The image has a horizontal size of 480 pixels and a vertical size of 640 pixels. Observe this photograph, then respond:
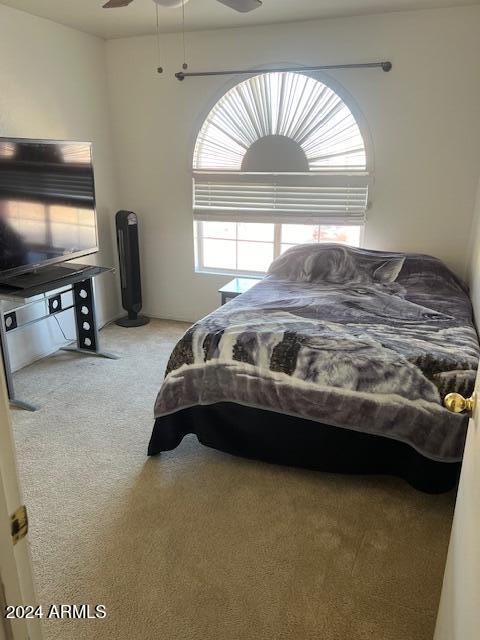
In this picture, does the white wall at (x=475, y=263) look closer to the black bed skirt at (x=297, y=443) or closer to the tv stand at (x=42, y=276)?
the black bed skirt at (x=297, y=443)

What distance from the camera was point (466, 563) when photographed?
3.30ft

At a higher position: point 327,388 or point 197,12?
point 197,12

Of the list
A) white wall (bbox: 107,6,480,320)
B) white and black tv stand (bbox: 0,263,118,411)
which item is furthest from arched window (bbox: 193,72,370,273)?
white and black tv stand (bbox: 0,263,118,411)

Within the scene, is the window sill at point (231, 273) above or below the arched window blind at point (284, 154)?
below

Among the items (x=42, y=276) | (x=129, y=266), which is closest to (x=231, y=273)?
(x=129, y=266)

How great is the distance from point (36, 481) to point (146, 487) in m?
0.56

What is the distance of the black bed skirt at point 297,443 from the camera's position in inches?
86.4

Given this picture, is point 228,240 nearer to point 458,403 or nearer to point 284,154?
point 284,154

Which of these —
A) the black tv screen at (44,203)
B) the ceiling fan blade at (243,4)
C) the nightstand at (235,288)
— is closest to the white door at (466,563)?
the ceiling fan blade at (243,4)

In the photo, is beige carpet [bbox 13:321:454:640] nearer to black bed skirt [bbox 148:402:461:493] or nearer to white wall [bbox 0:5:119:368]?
black bed skirt [bbox 148:402:461:493]

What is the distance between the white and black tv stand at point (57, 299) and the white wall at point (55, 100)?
0.77 ft

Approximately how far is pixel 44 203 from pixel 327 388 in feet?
7.54

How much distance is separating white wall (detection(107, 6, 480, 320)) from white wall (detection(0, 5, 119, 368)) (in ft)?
0.66

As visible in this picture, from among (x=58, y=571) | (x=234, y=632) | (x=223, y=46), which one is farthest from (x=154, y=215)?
(x=234, y=632)
